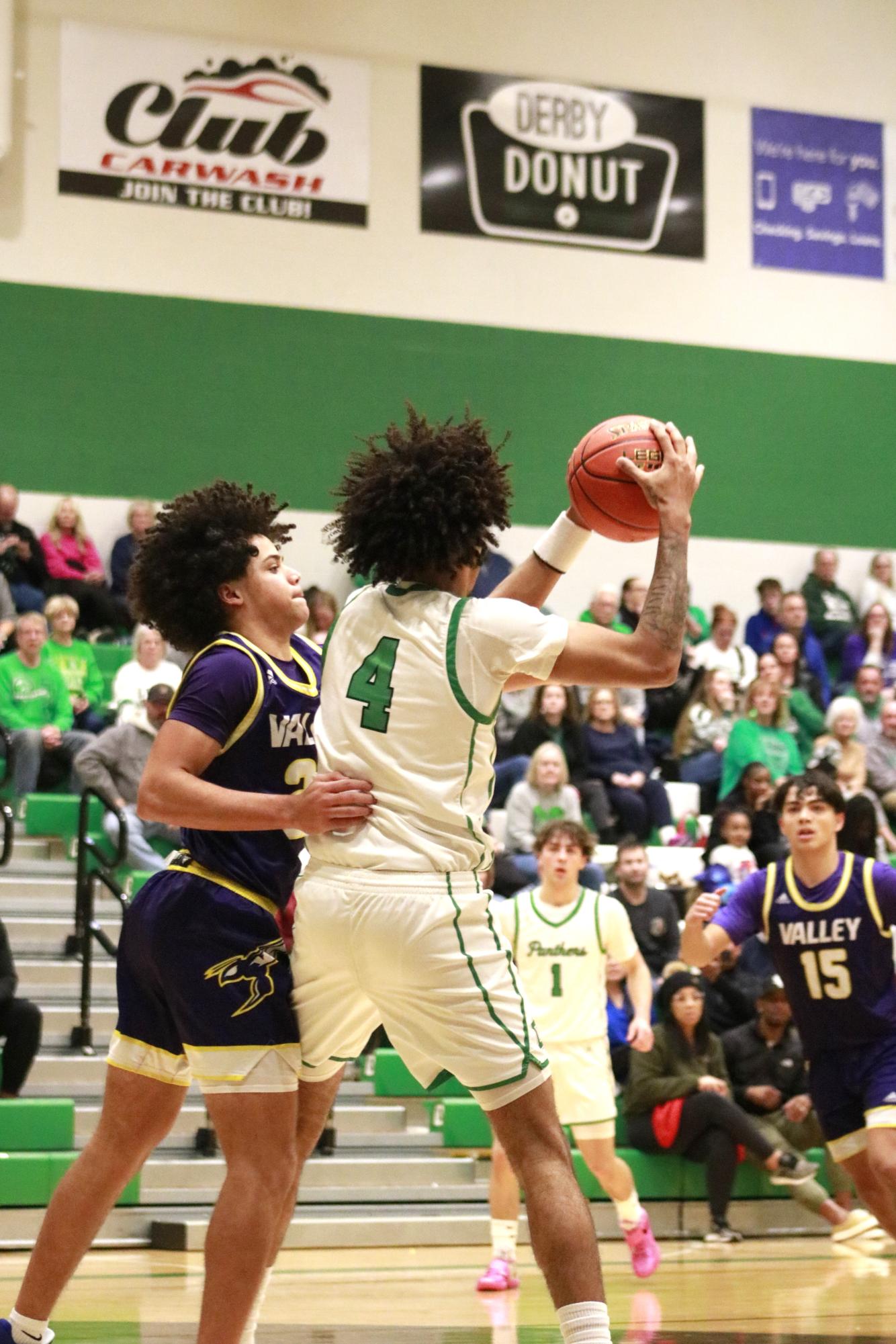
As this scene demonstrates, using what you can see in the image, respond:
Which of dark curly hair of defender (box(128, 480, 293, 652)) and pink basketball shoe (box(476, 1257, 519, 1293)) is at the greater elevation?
dark curly hair of defender (box(128, 480, 293, 652))

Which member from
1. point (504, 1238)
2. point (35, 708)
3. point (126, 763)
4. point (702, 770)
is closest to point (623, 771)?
point (702, 770)

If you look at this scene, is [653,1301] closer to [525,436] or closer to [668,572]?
[668,572]

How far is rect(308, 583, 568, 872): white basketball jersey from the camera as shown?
339 centimetres

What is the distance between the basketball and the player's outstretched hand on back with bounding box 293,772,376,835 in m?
0.81

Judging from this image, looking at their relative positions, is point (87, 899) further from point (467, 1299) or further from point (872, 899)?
point (872, 899)

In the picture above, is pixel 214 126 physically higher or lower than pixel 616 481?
higher

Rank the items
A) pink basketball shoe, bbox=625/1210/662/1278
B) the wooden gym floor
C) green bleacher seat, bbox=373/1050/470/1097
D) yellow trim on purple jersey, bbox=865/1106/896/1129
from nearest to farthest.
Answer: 1. the wooden gym floor
2. yellow trim on purple jersey, bbox=865/1106/896/1129
3. pink basketball shoe, bbox=625/1210/662/1278
4. green bleacher seat, bbox=373/1050/470/1097

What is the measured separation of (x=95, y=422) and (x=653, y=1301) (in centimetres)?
935

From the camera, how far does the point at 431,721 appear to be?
3.41 metres

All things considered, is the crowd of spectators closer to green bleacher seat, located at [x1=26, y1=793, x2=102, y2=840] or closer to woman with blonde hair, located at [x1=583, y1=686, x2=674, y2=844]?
woman with blonde hair, located at [x1=583, y1=686, x2=674, y2=844]

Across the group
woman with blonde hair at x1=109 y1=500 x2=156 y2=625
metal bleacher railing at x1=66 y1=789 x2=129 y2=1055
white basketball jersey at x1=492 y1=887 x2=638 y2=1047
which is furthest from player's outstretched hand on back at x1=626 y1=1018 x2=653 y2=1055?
woman with blonde hair at x1=109 y1=500 x2=156 y2=625

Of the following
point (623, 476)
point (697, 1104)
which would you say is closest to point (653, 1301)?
point (697, 1104)

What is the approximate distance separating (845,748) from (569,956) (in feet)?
19.1

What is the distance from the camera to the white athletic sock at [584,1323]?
321cm
